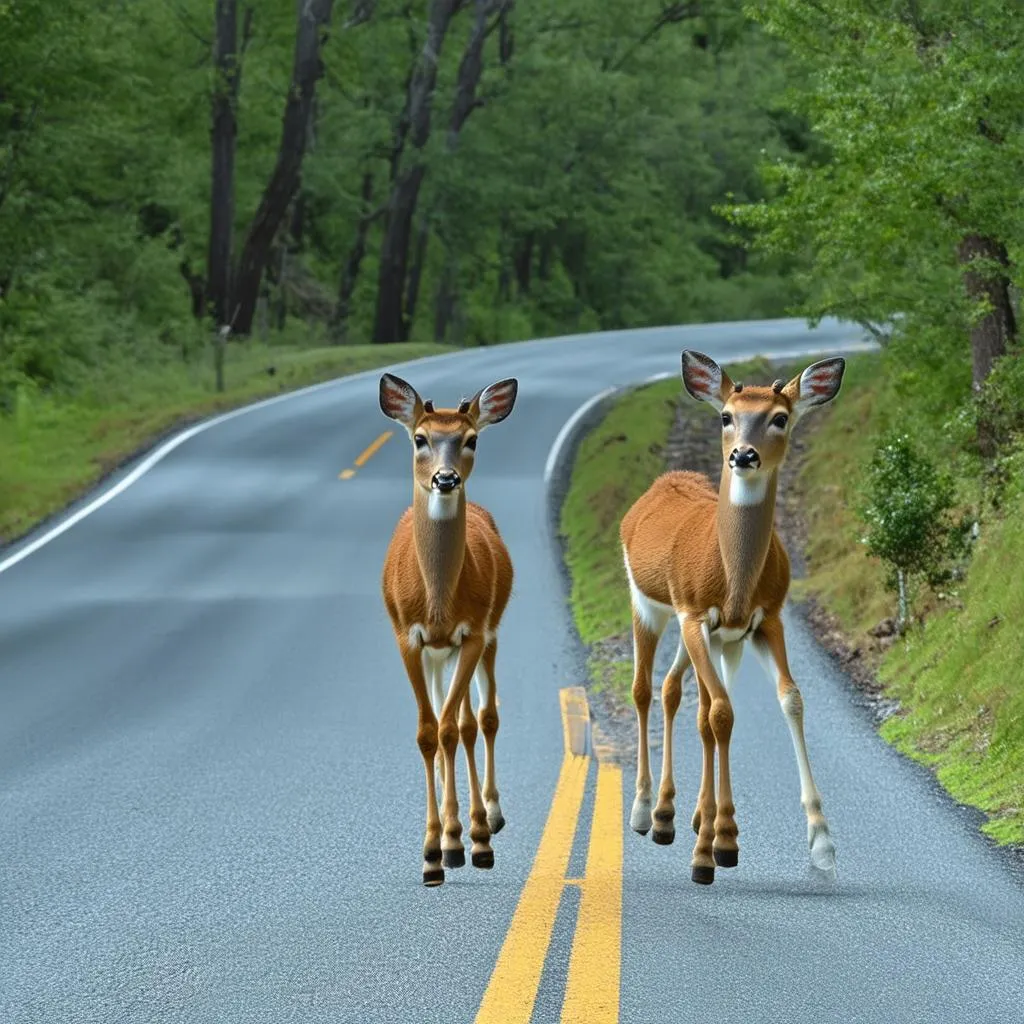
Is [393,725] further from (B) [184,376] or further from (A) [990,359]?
(B) [184,376]

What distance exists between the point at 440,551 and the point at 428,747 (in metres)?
0.65

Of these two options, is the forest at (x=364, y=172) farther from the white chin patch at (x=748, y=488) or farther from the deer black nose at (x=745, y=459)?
the deer black nose at (x=745, y=459)

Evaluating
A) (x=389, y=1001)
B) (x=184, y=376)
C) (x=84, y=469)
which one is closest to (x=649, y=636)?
(x=389, y=1001)

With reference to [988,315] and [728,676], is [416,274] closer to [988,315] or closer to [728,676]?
[988,315]

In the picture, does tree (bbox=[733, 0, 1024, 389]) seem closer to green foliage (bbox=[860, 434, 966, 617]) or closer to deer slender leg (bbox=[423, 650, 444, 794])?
green foliage (bbox=[860, 434, 966, 617])

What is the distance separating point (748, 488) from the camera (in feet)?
18.9

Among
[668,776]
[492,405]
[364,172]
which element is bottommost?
[668,776]

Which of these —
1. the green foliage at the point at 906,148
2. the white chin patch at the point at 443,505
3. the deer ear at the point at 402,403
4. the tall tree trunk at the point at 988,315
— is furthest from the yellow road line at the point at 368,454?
the deer ear at the point at 402,403

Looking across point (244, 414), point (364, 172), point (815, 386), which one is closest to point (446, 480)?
point (815, 386)

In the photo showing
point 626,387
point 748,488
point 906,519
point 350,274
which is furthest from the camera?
point 350,274

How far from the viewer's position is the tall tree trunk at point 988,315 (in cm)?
2167

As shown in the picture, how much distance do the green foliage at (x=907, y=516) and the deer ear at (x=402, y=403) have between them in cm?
1139

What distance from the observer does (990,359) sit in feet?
71.9

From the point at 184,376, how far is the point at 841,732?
29696 mm
